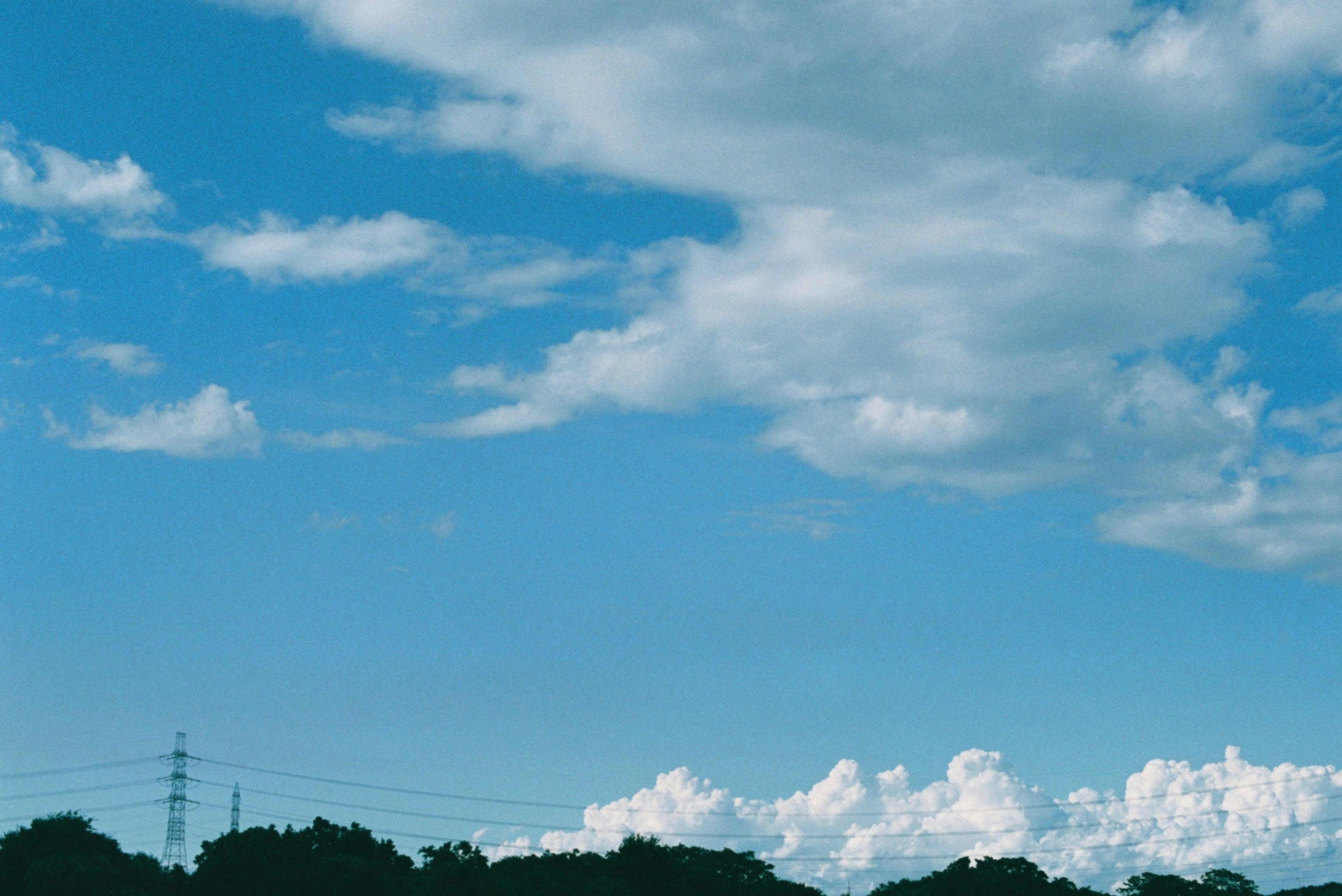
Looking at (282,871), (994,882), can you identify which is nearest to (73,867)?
(282,871)

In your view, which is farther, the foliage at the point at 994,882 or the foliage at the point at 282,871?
the foliage at the point at 994,882

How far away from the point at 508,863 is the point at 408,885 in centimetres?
3726

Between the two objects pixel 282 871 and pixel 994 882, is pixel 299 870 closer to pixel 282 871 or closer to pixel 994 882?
pixel 282 871

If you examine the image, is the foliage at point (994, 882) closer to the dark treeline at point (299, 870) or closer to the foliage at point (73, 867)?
the dark treeline at point (299, 870)

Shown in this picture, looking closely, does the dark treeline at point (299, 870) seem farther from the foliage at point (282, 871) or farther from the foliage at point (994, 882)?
the foliage at point (994, 882)

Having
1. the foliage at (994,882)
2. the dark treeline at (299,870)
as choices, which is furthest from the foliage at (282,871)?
the foliage at (994,882)

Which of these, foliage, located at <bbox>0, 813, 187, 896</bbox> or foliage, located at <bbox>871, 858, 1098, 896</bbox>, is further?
foliage, located at <bbox>871, 858, 1098, 896</bbox>

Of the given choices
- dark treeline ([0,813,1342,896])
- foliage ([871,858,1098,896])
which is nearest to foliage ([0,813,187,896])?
dark treeline ([0,813,1342,896])

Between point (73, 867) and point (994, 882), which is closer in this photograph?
point (73, 867)

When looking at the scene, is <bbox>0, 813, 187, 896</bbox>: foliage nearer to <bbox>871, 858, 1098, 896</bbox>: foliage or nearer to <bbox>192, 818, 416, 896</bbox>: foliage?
<bbox>192, 818, 416, 896</bbox>: foliage

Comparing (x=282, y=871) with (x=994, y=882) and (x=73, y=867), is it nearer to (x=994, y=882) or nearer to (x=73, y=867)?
(x=73, y=867)

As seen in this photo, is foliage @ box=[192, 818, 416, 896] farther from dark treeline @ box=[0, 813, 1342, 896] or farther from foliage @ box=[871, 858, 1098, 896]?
foliage @ box=[871, 858, 1098, 896]

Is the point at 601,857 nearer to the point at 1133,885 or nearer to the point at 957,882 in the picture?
the point at 957,882

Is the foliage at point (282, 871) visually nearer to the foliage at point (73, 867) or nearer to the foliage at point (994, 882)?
the foliage at point (73, 867)
